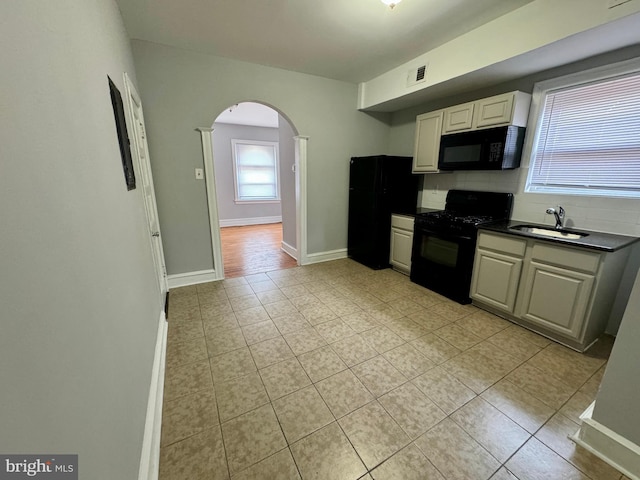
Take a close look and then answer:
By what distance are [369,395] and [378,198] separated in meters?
2.46

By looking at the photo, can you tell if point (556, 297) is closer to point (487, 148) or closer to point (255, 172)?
point (487, 148)

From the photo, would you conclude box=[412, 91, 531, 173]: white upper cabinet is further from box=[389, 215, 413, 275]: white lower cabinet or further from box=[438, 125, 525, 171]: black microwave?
box=[389, 215, 413, 275]: white lower cabinet

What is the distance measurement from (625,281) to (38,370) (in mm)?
3496

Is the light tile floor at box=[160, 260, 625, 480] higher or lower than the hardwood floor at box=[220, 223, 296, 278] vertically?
lower

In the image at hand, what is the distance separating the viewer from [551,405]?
1571mm

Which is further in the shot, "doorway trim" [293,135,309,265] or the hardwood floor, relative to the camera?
the hardwood floor

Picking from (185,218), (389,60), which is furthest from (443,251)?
(185,218)

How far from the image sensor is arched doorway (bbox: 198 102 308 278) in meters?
3.56

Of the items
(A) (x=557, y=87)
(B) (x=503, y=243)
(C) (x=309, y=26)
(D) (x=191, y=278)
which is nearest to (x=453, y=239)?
(B) (x=503, y=243)

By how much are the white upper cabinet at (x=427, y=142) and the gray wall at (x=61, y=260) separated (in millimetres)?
3110

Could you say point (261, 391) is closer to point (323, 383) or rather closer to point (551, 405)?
point (323, 383)

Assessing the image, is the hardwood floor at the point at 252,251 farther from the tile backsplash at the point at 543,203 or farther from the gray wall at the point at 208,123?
the tile backsplash at the point at 543,203

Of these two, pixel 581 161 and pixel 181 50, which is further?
pixel 181 50

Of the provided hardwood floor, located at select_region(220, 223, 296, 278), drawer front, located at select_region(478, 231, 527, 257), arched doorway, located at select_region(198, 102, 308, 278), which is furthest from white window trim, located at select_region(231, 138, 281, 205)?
drawer front, located at select_region(478, 231, 527, 257)
